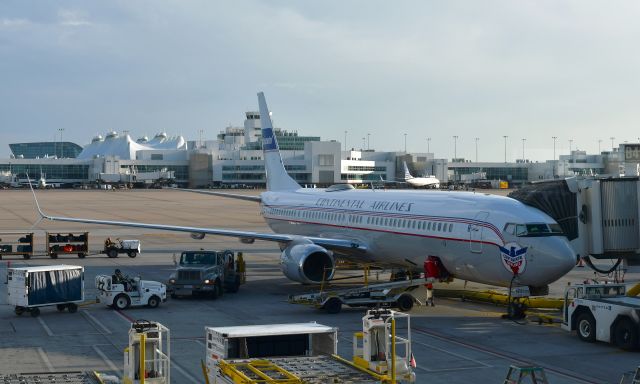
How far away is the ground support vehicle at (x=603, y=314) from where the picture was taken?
2380 centimetres

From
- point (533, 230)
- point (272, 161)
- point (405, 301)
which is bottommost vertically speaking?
point (405, 301)

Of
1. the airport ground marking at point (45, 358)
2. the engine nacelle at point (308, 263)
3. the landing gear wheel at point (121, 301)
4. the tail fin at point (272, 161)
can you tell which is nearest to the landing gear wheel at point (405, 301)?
the engine nacelle at point (308, 263)

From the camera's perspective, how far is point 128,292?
3117 centimetres

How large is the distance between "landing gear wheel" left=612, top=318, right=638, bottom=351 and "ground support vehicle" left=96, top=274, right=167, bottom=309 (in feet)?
51.2

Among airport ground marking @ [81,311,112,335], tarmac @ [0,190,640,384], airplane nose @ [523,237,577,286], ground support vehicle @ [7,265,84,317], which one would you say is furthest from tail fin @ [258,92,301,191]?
airplane nose @ [523,237,577,286]

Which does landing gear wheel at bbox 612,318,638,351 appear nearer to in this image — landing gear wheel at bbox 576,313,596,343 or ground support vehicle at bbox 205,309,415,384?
landing gear wheel at bbox 576,313,596,343

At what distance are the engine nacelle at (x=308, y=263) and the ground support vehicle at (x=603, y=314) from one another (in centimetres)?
994

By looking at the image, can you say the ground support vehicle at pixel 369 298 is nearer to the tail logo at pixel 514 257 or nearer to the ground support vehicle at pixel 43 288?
the tail logo at pixel 514 257

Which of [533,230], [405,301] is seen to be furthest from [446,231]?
[533,230]

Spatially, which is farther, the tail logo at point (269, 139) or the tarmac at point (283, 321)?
the tail logo at point (269, 139)

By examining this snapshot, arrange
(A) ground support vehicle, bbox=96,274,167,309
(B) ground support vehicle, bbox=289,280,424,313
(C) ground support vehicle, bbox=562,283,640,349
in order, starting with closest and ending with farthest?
(C) ground support vehicle, bbox=562,283,640,349 < (B) ground support vehicle, bbox=289,280,424,313 < (A) ground support vehicle, bbox=96,274,167,309

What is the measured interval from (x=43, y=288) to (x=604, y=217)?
59.4ft

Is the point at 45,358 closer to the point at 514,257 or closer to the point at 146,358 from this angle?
the point at 146,358

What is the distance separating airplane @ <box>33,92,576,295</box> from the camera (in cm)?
2705
